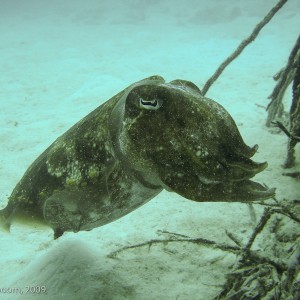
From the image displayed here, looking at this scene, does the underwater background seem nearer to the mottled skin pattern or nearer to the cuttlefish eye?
the mottled skin pattern

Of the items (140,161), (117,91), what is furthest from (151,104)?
(117,91)

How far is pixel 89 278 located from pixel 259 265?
1.25 meters

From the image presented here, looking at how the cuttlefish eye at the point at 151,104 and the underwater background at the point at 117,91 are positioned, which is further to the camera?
the underwater background at the point at 117,91

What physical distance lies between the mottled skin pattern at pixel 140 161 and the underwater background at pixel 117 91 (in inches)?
19.5

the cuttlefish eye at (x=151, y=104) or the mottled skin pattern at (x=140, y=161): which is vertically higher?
the cuttlefish eye at (x=151, y=104)

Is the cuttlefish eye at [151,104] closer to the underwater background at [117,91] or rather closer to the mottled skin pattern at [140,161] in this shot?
the mottled skin pattern at [140,161]

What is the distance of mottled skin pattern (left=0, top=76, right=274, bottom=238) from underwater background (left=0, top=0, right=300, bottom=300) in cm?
50

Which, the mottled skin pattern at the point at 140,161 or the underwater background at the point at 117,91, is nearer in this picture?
the mottled skin pattern at the point at 140,161

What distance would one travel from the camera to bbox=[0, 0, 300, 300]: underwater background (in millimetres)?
2566

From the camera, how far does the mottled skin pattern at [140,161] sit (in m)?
1.61

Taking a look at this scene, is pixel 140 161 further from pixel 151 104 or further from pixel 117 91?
pixel 117 91

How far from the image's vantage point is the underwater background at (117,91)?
8.42ft

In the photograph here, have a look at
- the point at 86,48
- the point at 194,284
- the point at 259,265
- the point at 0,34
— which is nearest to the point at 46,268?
the point at 194,284

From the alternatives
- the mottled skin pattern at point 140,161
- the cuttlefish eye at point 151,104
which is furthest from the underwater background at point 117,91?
the cuttlefish eye at point 151,104
